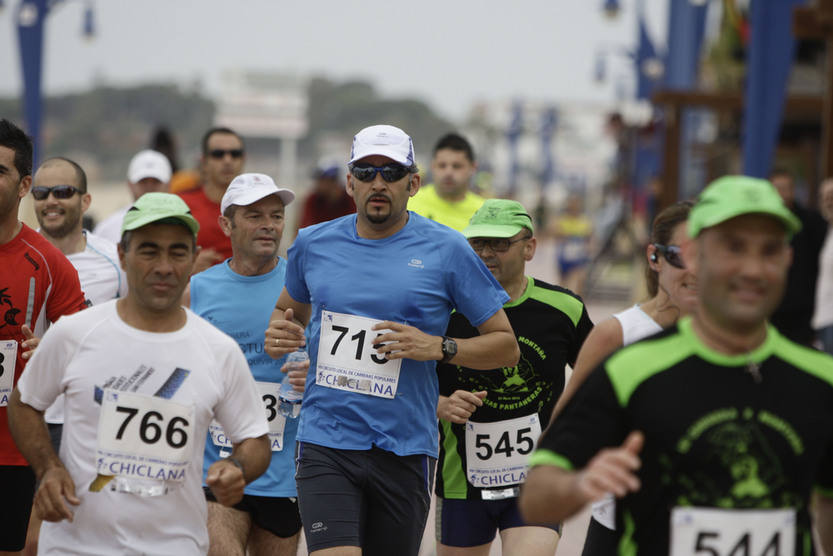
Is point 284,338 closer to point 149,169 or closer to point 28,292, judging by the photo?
point 28,292

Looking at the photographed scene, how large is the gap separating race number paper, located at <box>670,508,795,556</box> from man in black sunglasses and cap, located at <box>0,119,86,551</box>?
9.02 feet

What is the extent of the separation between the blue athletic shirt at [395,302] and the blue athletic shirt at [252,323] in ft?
2.11

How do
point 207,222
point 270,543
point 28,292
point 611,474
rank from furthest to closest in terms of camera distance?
point 207,222 < point 270,543 < point 28,292 < point 611,474

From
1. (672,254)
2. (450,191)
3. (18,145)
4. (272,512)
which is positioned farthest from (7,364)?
(450,191)

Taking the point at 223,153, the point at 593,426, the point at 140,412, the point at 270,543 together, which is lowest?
the point at 270,543

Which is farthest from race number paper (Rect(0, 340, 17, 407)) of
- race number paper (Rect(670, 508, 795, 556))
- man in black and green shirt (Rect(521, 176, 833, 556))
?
race number paper (Rect(670, 508, 795, 556))

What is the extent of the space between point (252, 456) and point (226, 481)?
7.6 inches

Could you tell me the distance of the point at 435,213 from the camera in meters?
8.55

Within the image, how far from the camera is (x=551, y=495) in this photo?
2992mm

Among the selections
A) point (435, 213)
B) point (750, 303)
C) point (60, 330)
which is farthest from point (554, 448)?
point (435, 213)

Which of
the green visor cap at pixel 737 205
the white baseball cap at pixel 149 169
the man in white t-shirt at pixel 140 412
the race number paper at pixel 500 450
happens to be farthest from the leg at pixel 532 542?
the white baseball cap at pixel 149 169

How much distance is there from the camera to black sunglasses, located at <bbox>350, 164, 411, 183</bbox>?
5141mm

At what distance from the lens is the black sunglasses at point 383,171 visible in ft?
16.9

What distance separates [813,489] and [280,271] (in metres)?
3.34
